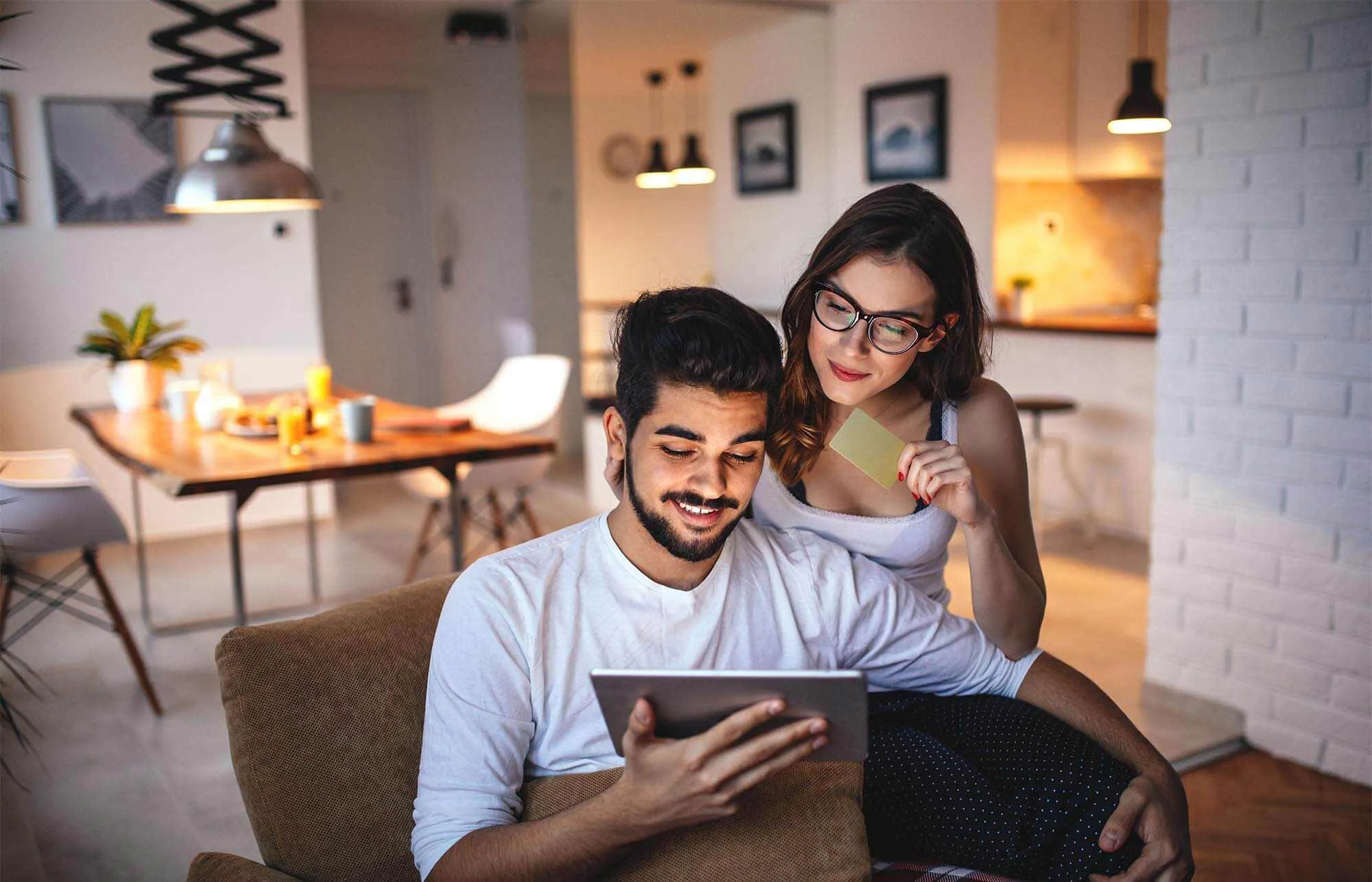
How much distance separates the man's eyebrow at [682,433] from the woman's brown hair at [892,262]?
0.24m

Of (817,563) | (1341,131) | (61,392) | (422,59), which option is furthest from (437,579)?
(422,59)

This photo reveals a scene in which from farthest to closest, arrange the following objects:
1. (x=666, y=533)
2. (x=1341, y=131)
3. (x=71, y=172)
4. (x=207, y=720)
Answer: (x=71, y=172), (x=207, y=720), (x=1341, y=131), (x=666, y=533)

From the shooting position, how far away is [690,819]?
3.59 feet

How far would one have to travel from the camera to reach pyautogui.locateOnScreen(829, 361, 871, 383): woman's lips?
4.86 ft

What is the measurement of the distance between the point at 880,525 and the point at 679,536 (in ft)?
1.38

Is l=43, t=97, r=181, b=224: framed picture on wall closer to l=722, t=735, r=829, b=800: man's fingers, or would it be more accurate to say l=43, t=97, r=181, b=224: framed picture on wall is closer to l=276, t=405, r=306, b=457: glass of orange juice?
l=276, t=405, r=306, b=457: glass of orange juice

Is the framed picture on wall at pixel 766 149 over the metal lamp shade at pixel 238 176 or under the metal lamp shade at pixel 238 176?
over

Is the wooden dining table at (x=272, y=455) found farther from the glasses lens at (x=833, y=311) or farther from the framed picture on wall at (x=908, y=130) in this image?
the framed picture on wall at (x=908, y=130)

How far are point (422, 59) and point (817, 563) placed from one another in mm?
5616

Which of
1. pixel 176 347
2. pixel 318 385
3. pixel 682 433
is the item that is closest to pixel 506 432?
pixel 318 385

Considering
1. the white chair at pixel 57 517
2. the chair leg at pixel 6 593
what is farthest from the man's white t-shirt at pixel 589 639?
the white chair at pixel 57 517

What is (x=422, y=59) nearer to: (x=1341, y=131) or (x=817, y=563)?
(x=1341, y=131)

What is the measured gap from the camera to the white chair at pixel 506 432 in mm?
4016

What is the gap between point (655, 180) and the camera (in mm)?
7074
